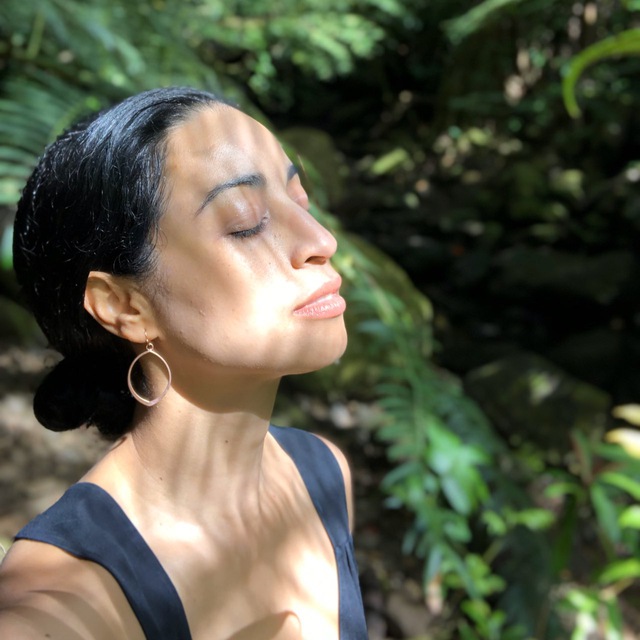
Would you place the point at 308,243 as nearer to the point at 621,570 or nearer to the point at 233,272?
the point at 233,272

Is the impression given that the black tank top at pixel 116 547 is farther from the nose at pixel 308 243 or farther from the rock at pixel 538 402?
the rock at pixel 538 402

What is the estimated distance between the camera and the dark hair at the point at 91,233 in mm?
875

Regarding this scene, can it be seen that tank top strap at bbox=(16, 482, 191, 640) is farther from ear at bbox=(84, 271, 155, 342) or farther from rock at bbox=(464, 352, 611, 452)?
rock at bbox=(464, 352, 611, 452)

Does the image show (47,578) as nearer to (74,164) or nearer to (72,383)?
Result: (72,383)

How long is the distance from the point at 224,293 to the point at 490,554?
215 centimetres

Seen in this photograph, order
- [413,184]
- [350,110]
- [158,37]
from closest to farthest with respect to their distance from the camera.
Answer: [158,37], [413,184], [350,110]

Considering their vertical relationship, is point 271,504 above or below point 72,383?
below

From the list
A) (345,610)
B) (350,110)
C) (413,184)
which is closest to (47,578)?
(345,610)

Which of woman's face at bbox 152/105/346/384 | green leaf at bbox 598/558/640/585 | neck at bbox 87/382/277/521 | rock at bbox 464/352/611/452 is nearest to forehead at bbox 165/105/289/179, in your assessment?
woman's face at bbox 152/105/346/384

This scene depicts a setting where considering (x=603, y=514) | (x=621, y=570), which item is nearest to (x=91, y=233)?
(x=603, y=514)

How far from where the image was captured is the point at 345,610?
106 centimetres

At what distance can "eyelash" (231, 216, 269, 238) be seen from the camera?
0.88m

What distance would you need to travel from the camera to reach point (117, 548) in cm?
86

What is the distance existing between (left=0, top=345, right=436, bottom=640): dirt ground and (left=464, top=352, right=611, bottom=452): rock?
3.31 feet
